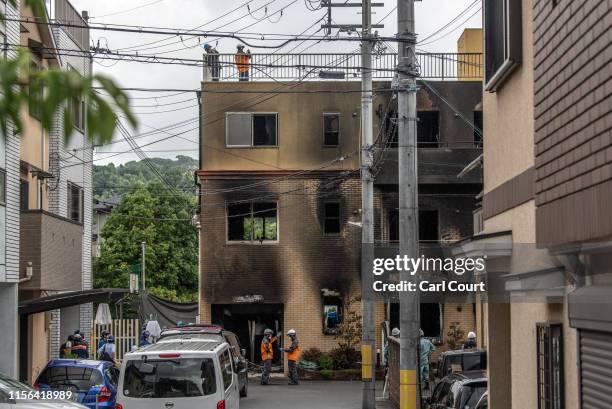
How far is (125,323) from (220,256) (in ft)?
14.3

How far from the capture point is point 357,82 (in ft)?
127

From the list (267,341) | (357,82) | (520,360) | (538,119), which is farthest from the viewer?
(357,82)

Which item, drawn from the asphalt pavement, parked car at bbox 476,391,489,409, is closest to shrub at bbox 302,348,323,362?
the asphalt pavement

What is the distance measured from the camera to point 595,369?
30.8ft

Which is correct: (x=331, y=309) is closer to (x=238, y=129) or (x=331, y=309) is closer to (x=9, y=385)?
(x=238, y=129)

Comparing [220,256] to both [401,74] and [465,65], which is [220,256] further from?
[401,74]

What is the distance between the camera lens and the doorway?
39906 mm

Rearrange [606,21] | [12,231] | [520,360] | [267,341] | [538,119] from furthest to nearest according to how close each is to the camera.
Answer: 1. [267,341]
2. [12,231]
3. [520,360]
4. [538,119]
5. [606,21]

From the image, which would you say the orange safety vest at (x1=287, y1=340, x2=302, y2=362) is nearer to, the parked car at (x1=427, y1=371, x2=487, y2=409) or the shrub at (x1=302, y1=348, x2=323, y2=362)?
the shrub at (x1=302, y1=348, x2=323, y2=362)

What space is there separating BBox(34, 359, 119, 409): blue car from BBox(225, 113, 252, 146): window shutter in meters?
17.5

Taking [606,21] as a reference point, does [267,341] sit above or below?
below

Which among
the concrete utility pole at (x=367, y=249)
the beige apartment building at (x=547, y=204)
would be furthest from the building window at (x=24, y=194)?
the beige apartment building at (x=547, y=204)

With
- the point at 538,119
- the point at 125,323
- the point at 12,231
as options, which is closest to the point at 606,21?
the point at 538,119

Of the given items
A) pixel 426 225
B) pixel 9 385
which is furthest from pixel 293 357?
pixel 9 385
